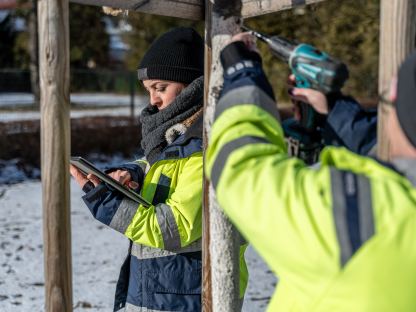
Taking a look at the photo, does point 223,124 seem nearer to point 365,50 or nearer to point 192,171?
point 192,171

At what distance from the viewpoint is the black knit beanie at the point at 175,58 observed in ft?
7.16

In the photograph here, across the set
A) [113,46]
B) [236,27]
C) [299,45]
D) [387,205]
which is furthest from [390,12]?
[113,46]

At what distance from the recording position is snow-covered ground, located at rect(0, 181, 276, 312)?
4.18 meters

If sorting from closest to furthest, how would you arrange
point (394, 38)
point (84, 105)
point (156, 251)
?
point (394, 38), point (156, 251), point (84, 105)

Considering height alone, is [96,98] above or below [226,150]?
below

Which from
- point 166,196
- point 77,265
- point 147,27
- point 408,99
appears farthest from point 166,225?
point 147,27

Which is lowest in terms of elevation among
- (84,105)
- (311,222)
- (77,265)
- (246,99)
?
(77,265)

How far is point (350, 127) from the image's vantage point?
1.45 metres

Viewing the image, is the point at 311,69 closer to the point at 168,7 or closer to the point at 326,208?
the point at 326,208

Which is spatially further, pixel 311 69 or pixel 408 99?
pixel 311 69

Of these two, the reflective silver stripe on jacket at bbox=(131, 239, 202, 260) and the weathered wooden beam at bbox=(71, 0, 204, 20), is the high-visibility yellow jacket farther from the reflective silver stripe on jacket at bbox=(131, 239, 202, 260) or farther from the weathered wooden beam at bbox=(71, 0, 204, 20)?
the weathered wooden beam at bbox=(71, 0, 204, 20)

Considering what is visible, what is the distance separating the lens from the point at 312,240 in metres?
1.12

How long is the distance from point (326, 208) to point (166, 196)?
104cm

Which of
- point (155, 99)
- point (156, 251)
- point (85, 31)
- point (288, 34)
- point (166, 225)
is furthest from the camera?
point (85, 31)
